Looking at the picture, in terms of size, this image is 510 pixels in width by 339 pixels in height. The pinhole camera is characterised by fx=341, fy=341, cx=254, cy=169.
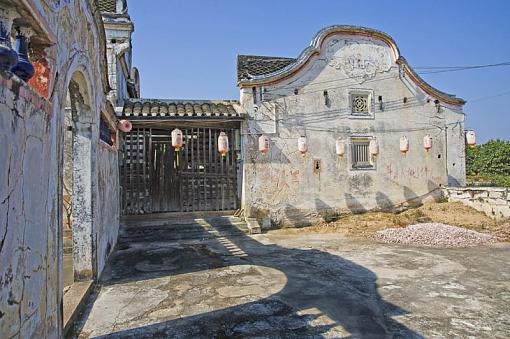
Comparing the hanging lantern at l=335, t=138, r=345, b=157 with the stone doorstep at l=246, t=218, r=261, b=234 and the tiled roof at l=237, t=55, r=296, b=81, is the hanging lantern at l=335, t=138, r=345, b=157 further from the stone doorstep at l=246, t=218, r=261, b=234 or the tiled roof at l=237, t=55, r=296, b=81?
the stone doorstep at l=246, t=218, r=261, b=234

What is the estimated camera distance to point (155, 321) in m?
4.08

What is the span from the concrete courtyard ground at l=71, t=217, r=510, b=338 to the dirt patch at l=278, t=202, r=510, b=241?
67.8 inches

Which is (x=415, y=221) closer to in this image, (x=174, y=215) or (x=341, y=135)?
(x=341, y=135)

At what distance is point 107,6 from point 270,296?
1169 cm

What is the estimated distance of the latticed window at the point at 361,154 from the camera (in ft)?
38.5

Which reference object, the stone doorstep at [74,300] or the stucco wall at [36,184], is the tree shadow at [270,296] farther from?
the stucco wall at [36,184]

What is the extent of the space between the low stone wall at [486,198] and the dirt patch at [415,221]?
20 cm

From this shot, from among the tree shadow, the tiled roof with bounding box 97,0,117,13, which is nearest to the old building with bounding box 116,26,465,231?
the tree shadow

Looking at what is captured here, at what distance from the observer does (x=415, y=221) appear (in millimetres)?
10898

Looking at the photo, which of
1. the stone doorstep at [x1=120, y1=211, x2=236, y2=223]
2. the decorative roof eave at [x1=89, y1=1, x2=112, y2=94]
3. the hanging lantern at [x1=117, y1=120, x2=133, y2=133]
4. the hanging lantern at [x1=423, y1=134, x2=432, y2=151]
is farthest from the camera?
the hanging lantern at [x1=423, y1=134, x2=432, y2=151]

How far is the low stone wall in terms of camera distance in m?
10.7

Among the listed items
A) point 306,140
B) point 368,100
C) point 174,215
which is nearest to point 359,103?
point 368,100

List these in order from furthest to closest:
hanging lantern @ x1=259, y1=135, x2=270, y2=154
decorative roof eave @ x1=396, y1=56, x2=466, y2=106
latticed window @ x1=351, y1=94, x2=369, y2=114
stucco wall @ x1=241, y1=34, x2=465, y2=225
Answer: decorative roof eave @ x1=396, y1=56, x2=466, y2=106
latticed window @ x1=351, y1=94, x2=369, y2=114
stucco wall @ x1=241, y1=34, x2=465, y2=225
hanging lantern @ x1=259, y1=135, x2=270, y2=154

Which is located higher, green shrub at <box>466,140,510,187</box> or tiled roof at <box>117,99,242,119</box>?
tiled roof at <box>117,99,242,119</box>
